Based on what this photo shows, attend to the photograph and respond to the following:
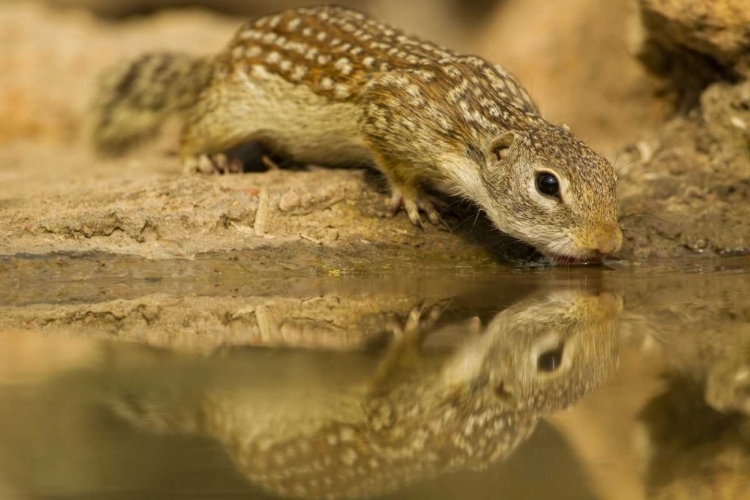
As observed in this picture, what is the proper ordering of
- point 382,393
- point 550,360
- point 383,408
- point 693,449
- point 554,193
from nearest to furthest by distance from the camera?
point 693,449 < point 383,408 < point 382,393 < point 550,360 < point 554,193

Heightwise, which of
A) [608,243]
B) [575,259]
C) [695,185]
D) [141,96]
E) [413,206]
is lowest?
[141,96]

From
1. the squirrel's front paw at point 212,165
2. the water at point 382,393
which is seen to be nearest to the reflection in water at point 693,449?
the water at point 382,393

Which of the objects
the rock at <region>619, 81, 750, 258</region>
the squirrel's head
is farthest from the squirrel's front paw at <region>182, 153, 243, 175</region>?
the rock at <region>619, 81, 750, 258</region>

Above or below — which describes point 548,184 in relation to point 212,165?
above

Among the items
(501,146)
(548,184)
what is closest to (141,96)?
(501,146)

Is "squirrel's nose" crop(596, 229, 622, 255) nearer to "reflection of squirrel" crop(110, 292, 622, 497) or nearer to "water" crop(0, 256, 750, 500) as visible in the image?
"water" crop(0, 256, 750, 500)

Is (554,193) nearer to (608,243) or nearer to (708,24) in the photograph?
(608,243)

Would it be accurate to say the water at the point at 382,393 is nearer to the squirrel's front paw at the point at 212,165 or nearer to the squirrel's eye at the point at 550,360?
the squirrel's eye at the point at 550,360
